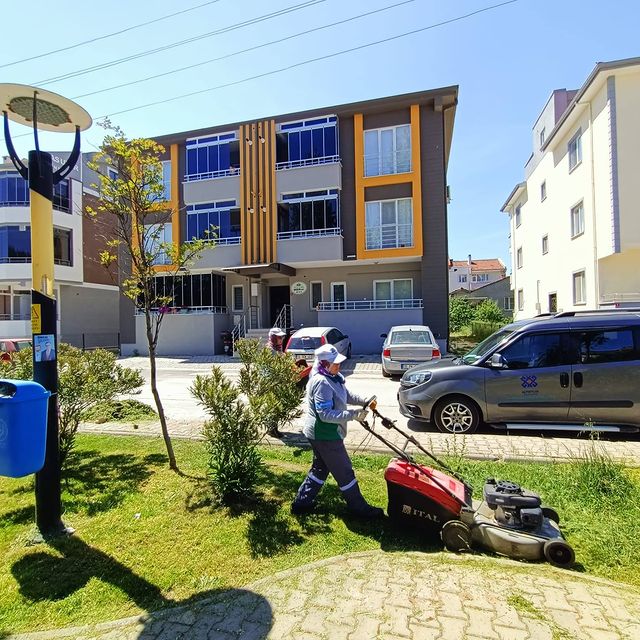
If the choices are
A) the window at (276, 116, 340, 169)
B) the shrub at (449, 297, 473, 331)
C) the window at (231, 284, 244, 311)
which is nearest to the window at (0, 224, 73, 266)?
the window at (231, 284, 244, 311)

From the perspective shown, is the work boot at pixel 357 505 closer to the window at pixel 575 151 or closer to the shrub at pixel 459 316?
the window at pixel 575 151

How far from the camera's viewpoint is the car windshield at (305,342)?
42.6ft

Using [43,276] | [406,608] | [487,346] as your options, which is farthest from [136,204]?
[487,346]

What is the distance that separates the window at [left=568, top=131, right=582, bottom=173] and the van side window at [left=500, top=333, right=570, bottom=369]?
13.7m

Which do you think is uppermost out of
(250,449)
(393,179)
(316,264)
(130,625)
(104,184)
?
(393,179)

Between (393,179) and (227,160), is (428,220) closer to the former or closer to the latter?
(393,179)

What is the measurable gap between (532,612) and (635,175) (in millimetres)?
16098

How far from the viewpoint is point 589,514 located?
3641mm

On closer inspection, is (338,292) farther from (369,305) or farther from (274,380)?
(274,380)

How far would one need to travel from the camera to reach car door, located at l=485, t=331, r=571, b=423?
6.36 metres

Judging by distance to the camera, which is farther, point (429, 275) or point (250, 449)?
point (429, 275)

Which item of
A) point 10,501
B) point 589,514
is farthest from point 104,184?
point 589,514

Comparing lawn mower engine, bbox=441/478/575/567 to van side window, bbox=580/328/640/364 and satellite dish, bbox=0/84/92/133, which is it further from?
satellite dish, bbox=0/84/92/133

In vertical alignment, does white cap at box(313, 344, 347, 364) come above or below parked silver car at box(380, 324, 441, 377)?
above
